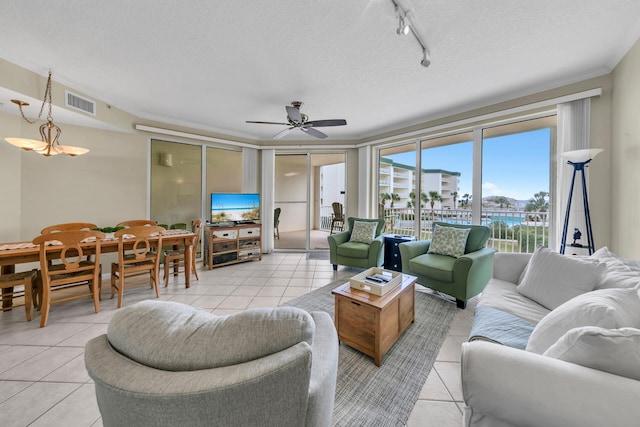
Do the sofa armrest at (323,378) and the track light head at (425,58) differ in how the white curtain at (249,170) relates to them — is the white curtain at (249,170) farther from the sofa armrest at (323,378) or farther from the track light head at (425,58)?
the sofa armrest at (323,378)

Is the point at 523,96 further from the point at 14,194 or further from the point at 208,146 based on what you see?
the point at 14,194

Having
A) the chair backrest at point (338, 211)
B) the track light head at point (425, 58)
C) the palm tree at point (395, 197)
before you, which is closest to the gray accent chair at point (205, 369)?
the track light head at point (425, 58)

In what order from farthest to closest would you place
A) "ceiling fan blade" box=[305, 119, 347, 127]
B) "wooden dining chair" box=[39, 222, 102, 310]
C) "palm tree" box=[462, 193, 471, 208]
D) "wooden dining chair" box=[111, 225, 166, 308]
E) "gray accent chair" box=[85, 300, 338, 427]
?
"palm tree" box=[462, 193, 471, 208] < "ceiling fan blade" box=[305, 119, 347, 127] < "wooden dining chair" box=[111, 225, 166, 308] < "wooden dining chair" box=[39, 222, 102, 310] < "gray accent chair" box=[85, 300, 338, 427]

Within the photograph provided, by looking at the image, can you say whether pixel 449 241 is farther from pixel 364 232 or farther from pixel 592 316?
pixel 592 316

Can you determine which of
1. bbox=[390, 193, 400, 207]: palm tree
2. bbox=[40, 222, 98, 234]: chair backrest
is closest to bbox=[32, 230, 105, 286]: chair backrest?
bbox=[40, 222, 98, 234]: chair backrest

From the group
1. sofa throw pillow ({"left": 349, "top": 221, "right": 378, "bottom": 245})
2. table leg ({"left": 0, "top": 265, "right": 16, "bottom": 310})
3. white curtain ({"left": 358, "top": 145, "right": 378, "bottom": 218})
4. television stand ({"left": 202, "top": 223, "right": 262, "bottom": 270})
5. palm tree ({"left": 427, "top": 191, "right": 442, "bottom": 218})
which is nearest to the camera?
table leg ({"left": 0, "top": 265, "right": 16, "bottom": 310})

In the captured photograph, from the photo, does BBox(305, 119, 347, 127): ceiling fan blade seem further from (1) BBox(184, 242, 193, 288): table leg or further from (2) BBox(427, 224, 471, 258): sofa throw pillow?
(1) BBox(184, 242, 193, 288): table leg

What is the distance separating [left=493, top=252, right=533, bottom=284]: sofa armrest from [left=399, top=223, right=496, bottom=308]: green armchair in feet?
0.99

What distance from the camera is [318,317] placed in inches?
45.6

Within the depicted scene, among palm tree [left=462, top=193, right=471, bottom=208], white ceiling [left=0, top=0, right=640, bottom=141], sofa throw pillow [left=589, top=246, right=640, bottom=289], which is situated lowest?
sofa throw pillow [left=589, top=246, right=640, bottom=289]

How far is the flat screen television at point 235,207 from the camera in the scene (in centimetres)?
431

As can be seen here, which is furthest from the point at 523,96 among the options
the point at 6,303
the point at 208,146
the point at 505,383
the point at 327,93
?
the point at 6,303

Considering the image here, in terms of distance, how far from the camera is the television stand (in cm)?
406

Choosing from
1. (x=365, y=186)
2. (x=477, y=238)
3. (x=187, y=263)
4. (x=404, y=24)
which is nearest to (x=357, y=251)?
(x=477, y=238)
